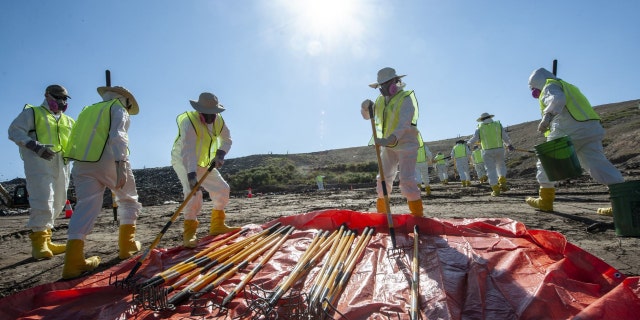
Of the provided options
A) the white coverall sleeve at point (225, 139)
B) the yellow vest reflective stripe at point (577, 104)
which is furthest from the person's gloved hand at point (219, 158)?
the yellow vest reflective stripe at point (577, 104)

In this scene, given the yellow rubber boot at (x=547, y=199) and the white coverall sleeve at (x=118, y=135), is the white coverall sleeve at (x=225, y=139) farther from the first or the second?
the yellow rubber boot at (x=547, y=199)

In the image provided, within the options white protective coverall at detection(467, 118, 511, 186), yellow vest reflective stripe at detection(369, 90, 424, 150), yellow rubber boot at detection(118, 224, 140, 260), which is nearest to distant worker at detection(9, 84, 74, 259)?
yellow rubber boot at detection(118, 224, 140, 260)

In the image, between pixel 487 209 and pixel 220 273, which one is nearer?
pixel 220 273

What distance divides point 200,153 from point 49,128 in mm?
2082

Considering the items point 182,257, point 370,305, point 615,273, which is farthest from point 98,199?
point 615,273

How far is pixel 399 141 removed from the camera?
15.0 ft

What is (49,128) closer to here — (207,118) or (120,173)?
(120,173)

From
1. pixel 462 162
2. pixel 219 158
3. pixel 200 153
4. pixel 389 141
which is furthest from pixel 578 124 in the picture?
pixel 462 162

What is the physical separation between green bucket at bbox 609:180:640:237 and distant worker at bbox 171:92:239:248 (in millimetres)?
4588

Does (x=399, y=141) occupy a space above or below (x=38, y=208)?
above

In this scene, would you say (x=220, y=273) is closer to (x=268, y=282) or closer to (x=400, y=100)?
(x=268, y=282)

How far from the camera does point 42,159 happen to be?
4406 millimetres

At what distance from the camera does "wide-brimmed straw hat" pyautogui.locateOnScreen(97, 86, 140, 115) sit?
163 inches

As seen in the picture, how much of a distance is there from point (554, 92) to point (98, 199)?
611 centimetres
